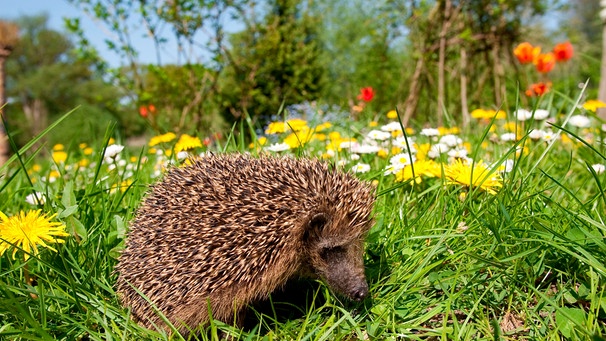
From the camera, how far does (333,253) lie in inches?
118

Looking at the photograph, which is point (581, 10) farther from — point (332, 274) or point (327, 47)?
point (332, 274)

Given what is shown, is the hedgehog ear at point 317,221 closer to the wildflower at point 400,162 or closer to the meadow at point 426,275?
the meadow at point 426,275

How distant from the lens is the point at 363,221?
3053 mm

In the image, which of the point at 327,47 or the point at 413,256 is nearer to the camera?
the point at 413,256

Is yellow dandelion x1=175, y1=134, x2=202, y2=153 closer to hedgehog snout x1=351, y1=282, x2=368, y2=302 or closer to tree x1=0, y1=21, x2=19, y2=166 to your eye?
hedgehog snout x1=351, y1=282, x2=368, y2=302

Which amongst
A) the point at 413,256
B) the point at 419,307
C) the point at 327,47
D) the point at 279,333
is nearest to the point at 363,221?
the point at 413,256

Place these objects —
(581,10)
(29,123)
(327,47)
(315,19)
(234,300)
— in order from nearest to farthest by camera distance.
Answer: (234,300) < (315,19) < (327,47) < (29,123) < (581,10)

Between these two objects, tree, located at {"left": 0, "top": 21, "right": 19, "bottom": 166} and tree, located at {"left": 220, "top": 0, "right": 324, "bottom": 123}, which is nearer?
tree, located at {"left": 0, "top": 21, "right": 19, "bottom": 166}

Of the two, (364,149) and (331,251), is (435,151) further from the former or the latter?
(331,251)

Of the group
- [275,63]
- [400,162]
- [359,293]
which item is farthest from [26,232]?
[275,63]

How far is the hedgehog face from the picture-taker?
9.45ft

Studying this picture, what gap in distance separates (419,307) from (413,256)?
0.35 metres

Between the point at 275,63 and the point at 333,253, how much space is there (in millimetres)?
13969

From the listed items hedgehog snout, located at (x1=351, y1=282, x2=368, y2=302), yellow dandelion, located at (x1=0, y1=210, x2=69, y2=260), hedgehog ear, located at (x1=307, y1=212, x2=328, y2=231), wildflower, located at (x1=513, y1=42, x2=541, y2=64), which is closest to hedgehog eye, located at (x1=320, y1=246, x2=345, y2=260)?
hedgehog ear, located at (x1=307, y1=212, x2=328, y2=231)
